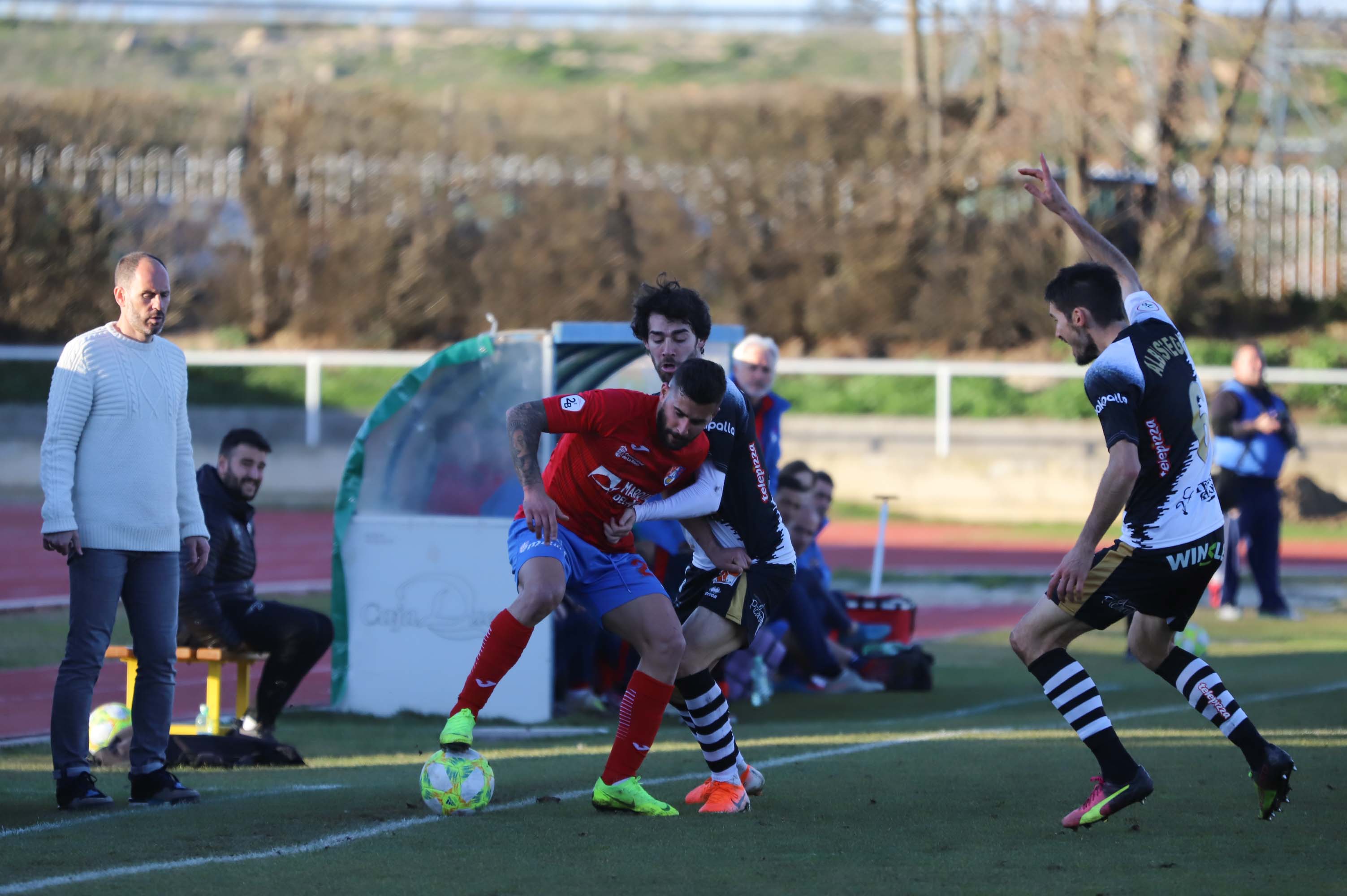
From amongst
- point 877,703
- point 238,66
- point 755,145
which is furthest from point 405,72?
point 877,703

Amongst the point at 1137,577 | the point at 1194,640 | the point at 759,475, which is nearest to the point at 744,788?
the point at 759,475

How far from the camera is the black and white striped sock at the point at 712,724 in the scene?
20.3 ft

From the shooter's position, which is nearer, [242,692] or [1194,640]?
[242,692]

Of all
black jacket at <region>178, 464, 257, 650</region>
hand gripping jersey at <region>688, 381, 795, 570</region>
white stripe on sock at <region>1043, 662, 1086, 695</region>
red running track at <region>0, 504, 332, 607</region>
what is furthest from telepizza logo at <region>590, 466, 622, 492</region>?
red running track at <region>0, 504, 332, 607</region>

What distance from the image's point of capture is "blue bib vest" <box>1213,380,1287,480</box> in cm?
1332

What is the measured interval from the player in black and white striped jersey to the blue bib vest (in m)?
7.66

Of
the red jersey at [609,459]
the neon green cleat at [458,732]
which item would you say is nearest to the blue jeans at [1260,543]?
the red jersey at [609,459]

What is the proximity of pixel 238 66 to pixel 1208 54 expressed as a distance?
40.3 metres

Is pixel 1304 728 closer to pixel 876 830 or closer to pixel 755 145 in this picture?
pixel 876 830

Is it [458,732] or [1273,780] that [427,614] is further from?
[1273,780]

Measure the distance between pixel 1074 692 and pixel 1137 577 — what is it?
0.47 meters

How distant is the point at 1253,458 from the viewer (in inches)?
528

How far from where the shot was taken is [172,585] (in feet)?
21.7

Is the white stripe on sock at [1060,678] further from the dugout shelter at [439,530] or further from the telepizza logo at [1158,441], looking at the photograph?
the dugout shelter at [439,530]
